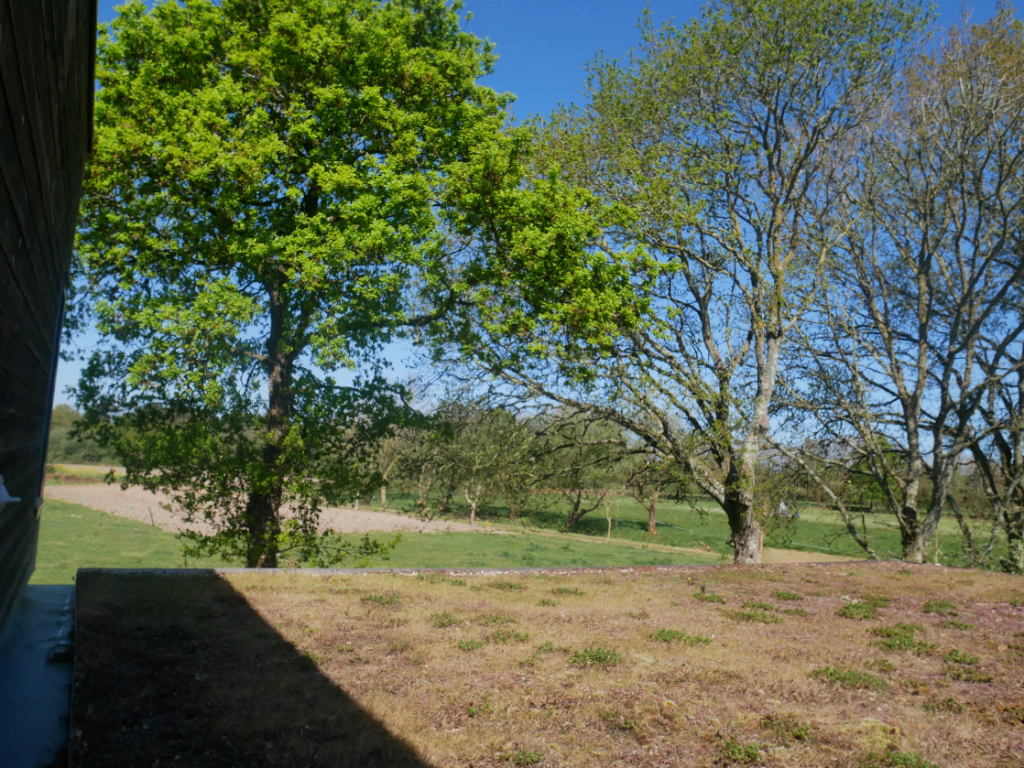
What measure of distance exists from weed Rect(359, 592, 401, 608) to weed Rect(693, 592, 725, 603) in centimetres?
375

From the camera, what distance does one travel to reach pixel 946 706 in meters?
4.89

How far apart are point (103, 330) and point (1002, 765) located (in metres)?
13.2

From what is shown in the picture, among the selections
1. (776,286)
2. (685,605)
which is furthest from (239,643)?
(776,286)

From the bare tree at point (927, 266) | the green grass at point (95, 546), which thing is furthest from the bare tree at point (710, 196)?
the green grass at point (95, 546)

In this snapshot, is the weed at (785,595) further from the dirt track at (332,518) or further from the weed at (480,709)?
the dirt track at (332,518)

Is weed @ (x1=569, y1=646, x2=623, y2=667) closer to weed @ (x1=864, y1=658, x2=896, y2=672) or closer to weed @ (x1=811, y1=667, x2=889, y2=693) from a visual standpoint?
weed @ (x1=811, y1=667, x2=889, y2=693)

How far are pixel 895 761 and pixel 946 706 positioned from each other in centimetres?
135

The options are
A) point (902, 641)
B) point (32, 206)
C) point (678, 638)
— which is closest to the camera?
point (32, 206)

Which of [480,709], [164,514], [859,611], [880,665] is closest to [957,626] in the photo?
[859,611]

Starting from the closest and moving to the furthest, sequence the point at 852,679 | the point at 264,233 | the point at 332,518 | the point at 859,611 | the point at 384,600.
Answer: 1. the point at 852,679
2. the point at 384,600
3. the point at 859,611
4. the point at 264,233
5. the point at 332,518

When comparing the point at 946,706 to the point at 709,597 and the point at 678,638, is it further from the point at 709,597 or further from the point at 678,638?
the point at 709,597

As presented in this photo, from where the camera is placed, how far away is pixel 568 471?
14.7m

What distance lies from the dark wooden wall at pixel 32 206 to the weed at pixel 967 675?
6978 millimetres

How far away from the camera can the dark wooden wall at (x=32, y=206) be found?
2582mm
